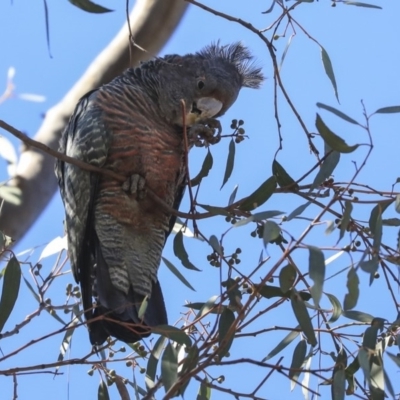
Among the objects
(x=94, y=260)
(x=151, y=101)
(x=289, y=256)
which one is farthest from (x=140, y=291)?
(x=289, y=256)

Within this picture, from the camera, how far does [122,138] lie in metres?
3.06

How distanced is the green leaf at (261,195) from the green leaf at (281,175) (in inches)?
1.7

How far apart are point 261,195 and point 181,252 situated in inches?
18.1

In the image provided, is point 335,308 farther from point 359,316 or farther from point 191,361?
point 191,361

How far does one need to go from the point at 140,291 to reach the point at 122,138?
1.77ft

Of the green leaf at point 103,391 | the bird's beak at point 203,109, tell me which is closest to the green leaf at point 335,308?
the green leaf at point 103,391

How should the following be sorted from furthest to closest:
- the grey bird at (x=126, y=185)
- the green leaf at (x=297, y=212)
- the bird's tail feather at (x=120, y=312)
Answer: the grey bird at (x=126, y=185), the bird's tail feather at (x=120, y=312), the green leaf at (x=297, y=212)

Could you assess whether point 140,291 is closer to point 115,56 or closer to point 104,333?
point 104,333

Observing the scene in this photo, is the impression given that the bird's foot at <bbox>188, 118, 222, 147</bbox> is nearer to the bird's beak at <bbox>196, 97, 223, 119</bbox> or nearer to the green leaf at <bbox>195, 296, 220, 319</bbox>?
the bird's beak at <bbox>196, 97, 223, 119</bbox>

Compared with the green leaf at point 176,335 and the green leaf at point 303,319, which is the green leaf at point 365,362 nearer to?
the green leaf at point 303,319

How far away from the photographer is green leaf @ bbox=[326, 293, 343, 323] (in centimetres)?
238

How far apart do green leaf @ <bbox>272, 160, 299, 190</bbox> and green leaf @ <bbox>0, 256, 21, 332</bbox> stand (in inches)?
31.1

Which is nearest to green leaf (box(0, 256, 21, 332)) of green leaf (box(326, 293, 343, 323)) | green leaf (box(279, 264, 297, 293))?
green leaf (box(279, 264, 297, 293))

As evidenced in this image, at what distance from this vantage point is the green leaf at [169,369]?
6.76 ft
